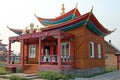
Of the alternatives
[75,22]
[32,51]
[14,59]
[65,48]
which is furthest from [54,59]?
[14,59]

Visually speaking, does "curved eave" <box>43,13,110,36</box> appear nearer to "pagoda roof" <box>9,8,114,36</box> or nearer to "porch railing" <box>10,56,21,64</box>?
"pagoda roof" <box>9,8,114,36</box>

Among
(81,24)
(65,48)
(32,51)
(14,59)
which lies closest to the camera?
(81,24)

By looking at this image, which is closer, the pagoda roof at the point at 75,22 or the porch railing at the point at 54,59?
the pagoda roof at the point at 75,22

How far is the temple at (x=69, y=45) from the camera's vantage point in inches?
680

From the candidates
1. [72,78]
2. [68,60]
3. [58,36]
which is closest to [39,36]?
[58,36]

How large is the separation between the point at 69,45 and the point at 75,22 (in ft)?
7.74

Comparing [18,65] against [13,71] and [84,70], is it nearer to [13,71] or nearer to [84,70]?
[13,71]

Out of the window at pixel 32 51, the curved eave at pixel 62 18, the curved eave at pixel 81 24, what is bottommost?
the window at pixel 32 51

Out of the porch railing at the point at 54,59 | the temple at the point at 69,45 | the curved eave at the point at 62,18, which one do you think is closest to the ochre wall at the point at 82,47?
the temple at the point at 69,45

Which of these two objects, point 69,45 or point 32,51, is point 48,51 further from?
point 69,45

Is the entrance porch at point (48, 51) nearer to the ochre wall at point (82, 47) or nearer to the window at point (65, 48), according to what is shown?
the window at point (65, 48)

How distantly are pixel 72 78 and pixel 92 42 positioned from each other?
6.15 meters

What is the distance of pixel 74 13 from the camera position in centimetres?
1998

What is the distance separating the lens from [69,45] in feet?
61.9
